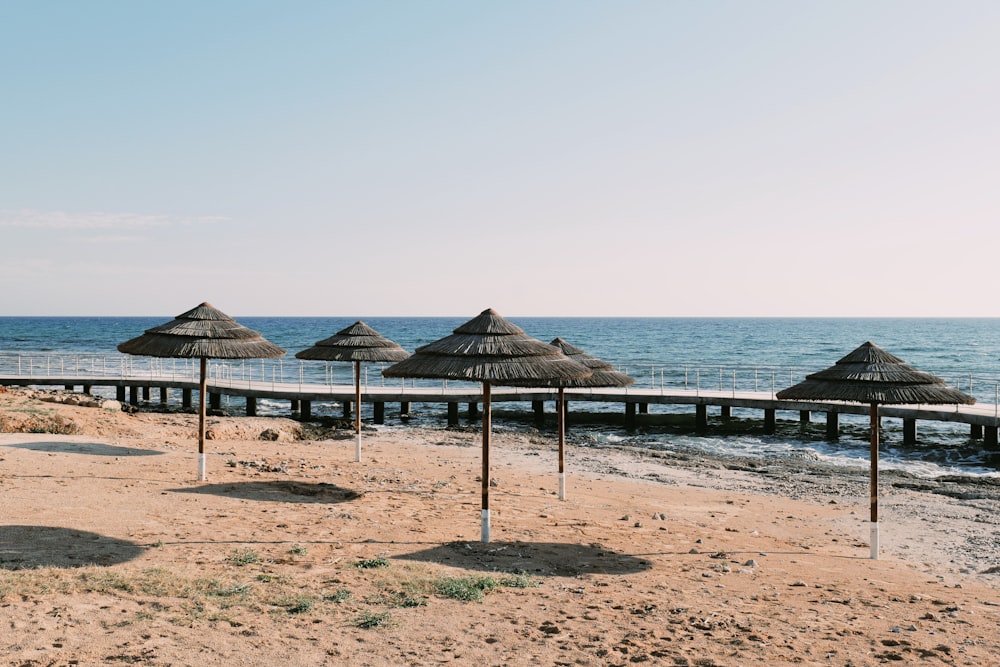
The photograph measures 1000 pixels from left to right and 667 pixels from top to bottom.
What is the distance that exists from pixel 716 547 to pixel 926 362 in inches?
2787

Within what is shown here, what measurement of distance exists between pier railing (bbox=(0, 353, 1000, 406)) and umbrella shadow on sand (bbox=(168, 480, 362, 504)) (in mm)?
10170

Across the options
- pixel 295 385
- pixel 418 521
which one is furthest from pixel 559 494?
pixel 295 385

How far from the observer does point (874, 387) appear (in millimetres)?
10719

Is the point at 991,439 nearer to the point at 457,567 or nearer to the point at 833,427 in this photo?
the point at 833,427

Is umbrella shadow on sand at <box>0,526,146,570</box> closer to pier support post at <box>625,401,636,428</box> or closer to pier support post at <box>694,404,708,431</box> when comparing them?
pier support post at <box>625,401,636,428</box>

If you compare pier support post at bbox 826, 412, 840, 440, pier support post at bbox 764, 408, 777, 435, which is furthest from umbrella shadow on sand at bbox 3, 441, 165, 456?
pier support post at bbox 826, 412, 840, 440

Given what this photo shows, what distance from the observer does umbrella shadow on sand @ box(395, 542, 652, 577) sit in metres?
9.61

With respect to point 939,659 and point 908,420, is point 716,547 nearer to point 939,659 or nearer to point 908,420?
point 939,659

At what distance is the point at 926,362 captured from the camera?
71312 mm

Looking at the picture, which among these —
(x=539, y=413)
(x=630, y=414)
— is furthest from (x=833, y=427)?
(x=539, y=413)

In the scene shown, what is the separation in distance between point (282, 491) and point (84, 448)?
243 inches

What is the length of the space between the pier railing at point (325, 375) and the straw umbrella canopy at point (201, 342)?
9189mm

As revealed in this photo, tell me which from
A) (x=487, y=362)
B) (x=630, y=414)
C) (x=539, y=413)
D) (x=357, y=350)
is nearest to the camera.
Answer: (x=487, y=362)

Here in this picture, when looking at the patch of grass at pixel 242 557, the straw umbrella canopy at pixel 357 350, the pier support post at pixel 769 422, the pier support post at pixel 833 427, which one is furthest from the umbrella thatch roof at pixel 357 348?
the pier support post at pixel 833 427
